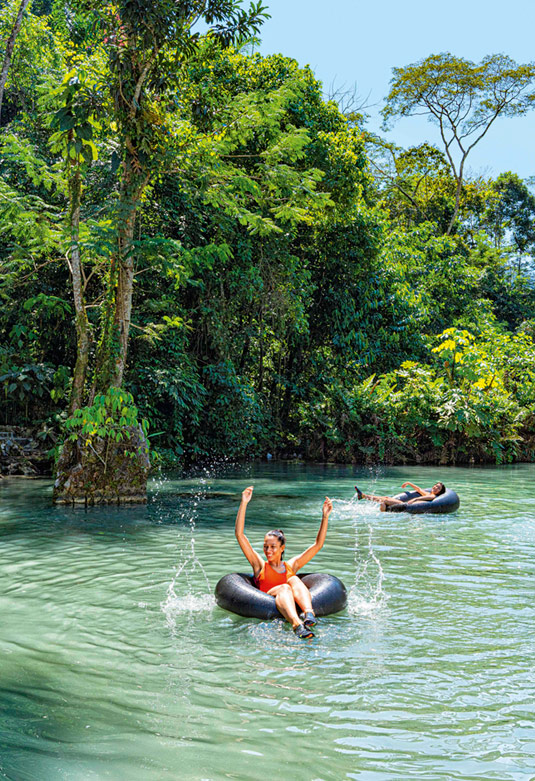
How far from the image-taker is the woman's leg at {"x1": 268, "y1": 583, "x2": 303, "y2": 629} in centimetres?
606

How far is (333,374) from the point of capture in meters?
27.0

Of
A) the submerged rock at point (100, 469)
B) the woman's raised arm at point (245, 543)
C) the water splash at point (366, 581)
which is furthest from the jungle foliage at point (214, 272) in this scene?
the woman's raised arm at point (245, 543)

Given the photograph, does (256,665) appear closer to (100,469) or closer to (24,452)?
(100,469)

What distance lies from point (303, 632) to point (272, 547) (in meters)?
1.03

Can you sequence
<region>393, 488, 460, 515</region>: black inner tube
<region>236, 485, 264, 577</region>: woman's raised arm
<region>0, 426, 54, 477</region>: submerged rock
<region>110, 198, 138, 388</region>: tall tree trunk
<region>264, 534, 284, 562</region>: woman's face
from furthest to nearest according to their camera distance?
<region>0, 426, 54, 477</region>: submerged rock
<region>110, 198, 138, 388</region>: tall tree trunk
<region>393, 488, 460, 515</region>: black inner tube
<region>236, 485, 264, 577</region>: woman's raised arm
<region>264, 534, 284, 562</region>: woman's face

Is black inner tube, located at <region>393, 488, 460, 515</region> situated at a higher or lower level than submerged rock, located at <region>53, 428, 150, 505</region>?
lower

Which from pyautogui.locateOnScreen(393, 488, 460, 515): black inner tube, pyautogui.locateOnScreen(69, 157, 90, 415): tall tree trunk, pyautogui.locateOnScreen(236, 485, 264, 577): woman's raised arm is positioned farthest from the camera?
pyautogui.locateOnScreen(69, 157, 90, 415): tall tree trunk

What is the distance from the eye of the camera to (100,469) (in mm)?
13094

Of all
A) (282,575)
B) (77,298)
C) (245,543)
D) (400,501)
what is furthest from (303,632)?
(77,298)

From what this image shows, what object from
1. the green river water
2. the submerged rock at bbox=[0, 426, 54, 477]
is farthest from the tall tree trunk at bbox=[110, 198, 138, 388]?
the submerged rock at bbox=[0, 426, 54, 477]

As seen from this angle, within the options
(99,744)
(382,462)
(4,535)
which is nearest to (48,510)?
(4,535)

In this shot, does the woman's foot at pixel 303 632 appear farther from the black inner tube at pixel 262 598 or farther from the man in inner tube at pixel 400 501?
the man in inner tube at pixel 400 501

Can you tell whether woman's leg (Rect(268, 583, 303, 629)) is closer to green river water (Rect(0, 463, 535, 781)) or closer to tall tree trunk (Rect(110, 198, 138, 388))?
green river water (Rect(0, 463, 535, 781))

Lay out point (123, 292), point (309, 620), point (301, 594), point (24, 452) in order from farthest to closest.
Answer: point (24, 452), point (123, 292), point (301, 594), point (309, 620)
